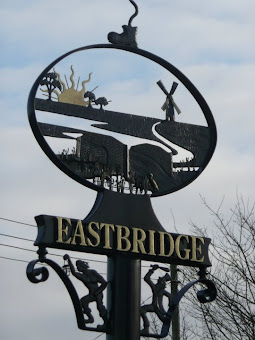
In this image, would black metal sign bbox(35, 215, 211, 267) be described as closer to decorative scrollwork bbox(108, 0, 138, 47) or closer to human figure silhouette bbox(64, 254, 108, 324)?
human figure silhouette bbox(64, 254, 108, 324)

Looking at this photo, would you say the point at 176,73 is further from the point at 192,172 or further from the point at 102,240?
the point at 102,240

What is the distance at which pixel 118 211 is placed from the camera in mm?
11227

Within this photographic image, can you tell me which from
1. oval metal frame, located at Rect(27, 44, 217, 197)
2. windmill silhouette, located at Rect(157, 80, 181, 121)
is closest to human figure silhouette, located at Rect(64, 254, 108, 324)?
oval metal frame, located at Rect(27, 44, 217, 197)

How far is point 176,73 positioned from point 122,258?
7.25 ft

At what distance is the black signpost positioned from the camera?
35.5ft

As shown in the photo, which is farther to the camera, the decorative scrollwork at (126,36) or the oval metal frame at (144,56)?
the decorative scrollwork at (126,36)

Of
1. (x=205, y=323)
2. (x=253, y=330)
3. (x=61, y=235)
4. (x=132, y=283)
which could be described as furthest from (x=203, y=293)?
(x=205, y=323)

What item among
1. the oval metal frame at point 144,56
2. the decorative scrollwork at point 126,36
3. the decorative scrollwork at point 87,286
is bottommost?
the decorative scrollwork at point 87,286

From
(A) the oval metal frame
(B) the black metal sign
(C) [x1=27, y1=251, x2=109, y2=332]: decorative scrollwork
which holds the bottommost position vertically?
(C) [x1=27, y1=251, x2=109, y2=332]: decorative scrollwork

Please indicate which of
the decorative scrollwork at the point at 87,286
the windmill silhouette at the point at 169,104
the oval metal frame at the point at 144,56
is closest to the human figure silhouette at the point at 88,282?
the decorative scrollwork at the point at 87,286

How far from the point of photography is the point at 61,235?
10.6 metres

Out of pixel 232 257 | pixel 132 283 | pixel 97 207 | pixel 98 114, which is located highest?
pixel 232 257

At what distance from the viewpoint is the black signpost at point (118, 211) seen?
10.8 m

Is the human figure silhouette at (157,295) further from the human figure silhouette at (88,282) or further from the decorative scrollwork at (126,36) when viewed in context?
the decorative scrollwork at (126,36)
